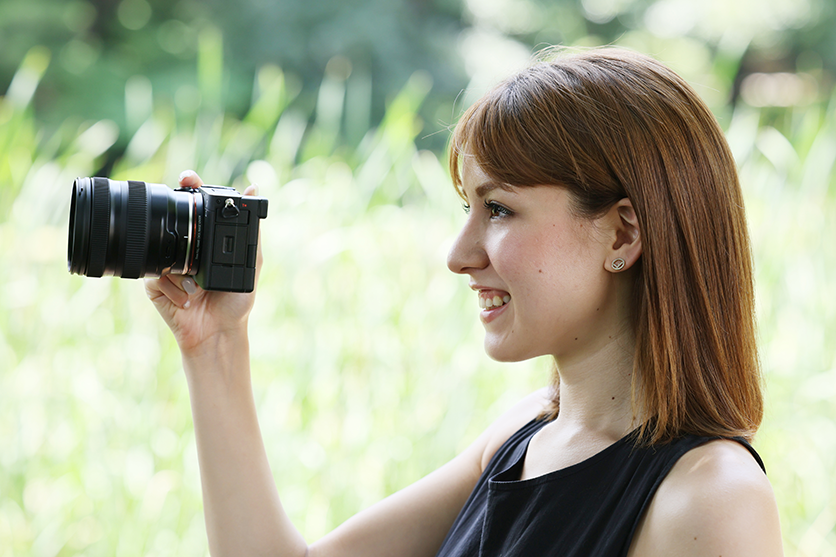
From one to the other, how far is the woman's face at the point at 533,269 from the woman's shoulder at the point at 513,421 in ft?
0.77

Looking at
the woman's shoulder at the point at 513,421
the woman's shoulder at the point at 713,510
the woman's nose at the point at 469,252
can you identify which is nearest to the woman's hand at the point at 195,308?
the woman's nose at the point at 469,252

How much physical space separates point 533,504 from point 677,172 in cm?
50

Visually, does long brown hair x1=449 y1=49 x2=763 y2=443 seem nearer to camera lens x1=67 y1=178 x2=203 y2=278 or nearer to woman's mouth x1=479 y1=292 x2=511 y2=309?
woman's mouth x1=479 y1=292 x2=511 y2=309

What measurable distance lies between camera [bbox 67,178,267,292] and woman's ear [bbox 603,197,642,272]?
558 mm

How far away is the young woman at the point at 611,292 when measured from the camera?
1.00m

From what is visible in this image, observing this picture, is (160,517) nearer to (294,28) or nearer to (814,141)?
(814,141)

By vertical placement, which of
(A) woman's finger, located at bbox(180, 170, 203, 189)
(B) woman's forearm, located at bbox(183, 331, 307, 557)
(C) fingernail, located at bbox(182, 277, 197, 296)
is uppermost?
(A) woman's finger, located at bbox(180, 170, 203, 189)

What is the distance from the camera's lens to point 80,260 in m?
1.19

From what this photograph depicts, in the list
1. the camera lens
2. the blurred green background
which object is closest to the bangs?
the camera lens

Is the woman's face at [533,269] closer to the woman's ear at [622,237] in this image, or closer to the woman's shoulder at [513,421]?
the woman's ear at [622,237]

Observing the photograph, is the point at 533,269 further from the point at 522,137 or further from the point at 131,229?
the point at 131,229

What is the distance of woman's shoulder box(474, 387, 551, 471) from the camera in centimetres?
134

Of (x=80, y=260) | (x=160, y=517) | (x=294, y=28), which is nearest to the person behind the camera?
(x=80, y=260)

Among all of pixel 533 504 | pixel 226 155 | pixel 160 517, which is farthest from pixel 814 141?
pixel 160 517
